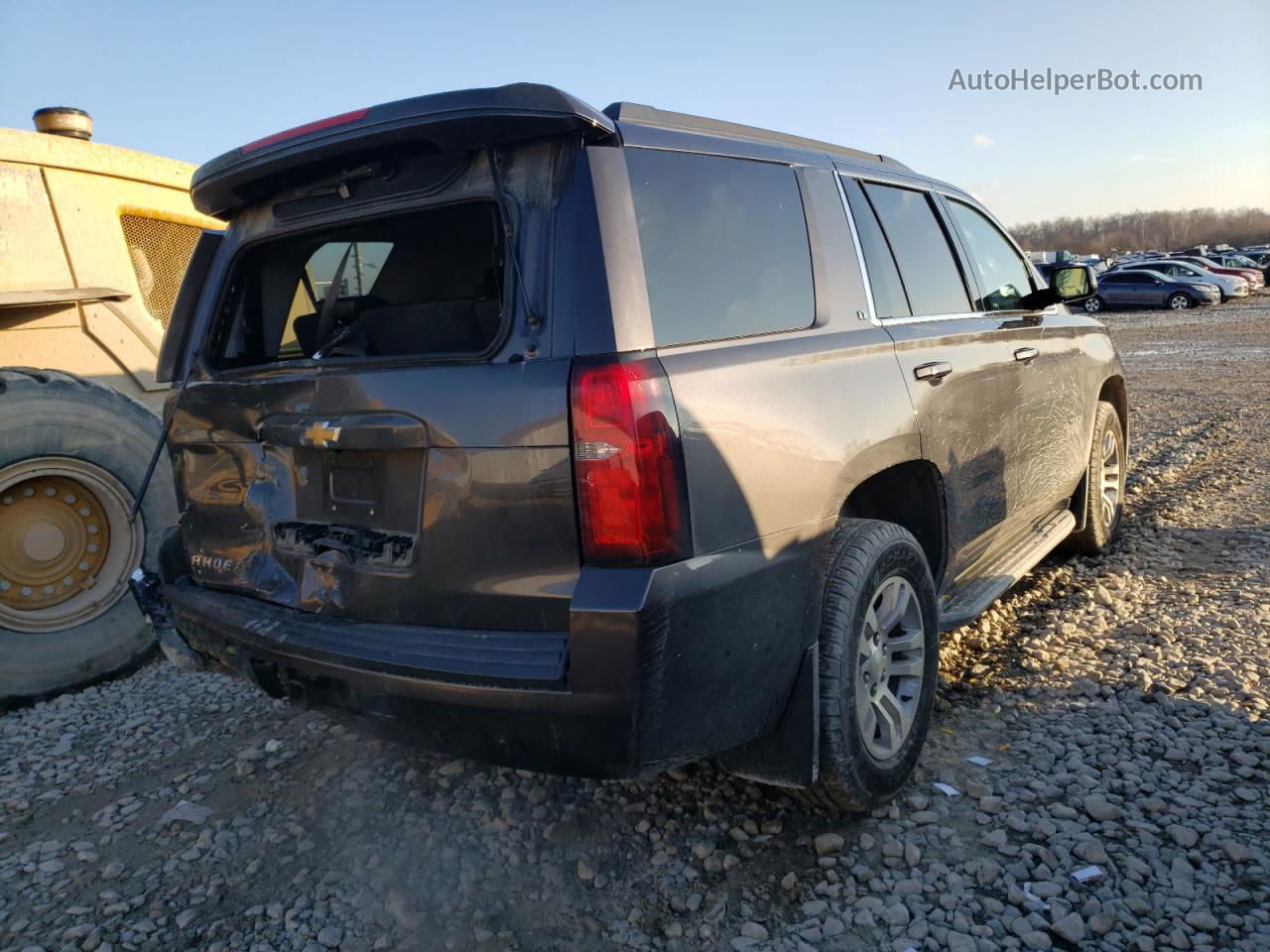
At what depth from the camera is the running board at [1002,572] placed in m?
3.33

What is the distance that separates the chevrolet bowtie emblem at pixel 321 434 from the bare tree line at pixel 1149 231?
113015 mm

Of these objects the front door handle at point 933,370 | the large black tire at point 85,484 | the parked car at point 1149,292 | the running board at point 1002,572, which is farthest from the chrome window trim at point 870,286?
the parked car at point 1149,292

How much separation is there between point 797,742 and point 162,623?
84.1 inches

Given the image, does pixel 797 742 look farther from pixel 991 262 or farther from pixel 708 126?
pixel 991 262

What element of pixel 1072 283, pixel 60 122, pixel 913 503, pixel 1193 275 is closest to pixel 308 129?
pixel 913 503

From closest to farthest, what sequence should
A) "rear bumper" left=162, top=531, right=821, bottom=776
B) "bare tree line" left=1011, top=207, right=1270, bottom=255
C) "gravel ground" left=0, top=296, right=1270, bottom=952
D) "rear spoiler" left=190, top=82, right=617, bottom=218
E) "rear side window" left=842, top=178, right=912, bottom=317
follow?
"rear bumper" left=162, top=531, right=821, bottom=776, "rear spoiler" left=190, top=82, right=617, bottom=218, "gravel ground" left=0, top=296, right=1270, bottom=952, "rear side window" left=842, top=178, right=912, bottom=317, "bare tree line" left=1011, top=207, right=1270, bottom=255

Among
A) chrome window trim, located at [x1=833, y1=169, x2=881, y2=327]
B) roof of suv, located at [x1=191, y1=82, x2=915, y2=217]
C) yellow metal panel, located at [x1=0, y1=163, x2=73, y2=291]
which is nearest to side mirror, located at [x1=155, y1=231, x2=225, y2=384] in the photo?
roof of suv, located at [x1=191, y1=82, x2=915, y2=217]

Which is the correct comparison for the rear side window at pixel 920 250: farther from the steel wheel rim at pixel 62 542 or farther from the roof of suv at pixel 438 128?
the steel wheel rim at pixel 62 542

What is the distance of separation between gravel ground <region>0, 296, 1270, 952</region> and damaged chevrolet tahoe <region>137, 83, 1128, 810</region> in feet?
1.06

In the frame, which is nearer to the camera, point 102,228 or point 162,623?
point 162,623

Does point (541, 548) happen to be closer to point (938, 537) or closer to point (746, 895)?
point (746, 895)

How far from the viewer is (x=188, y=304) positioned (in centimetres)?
322

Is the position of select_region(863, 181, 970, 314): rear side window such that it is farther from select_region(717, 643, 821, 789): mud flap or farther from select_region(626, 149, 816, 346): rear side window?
select_region(717, 643, 821, 789): mud flap

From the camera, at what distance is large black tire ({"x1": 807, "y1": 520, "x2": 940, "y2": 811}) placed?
2.50 meters
